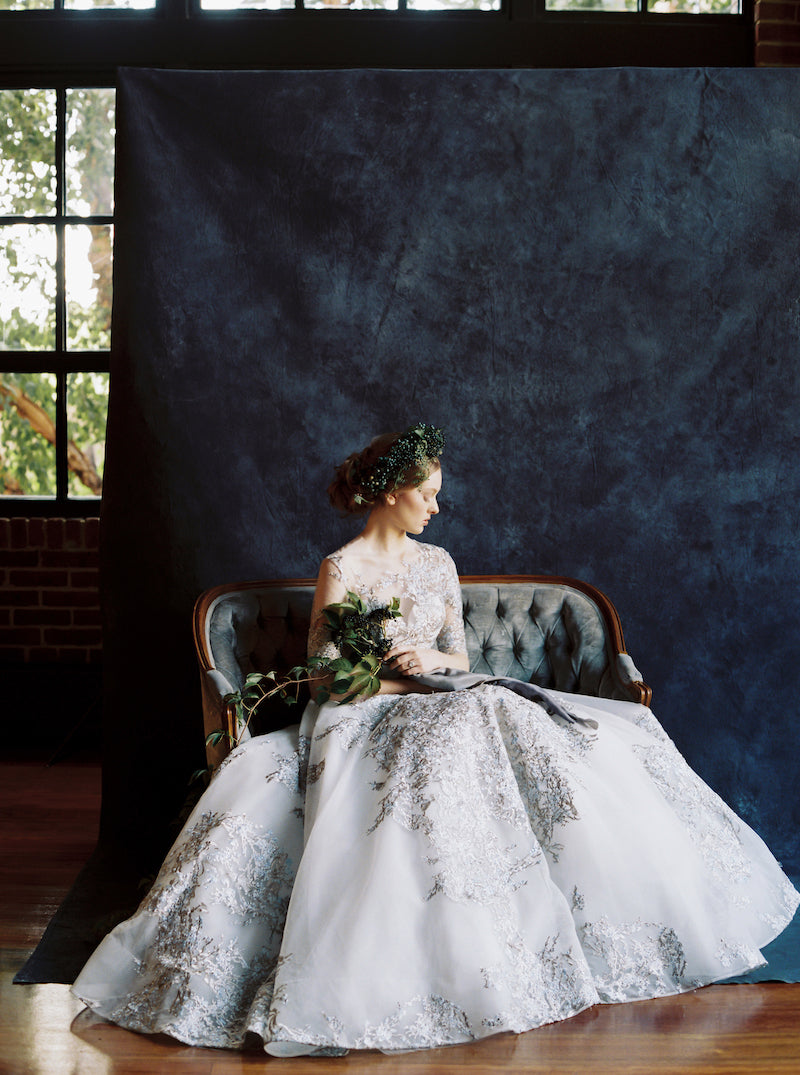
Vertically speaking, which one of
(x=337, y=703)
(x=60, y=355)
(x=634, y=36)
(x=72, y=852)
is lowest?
(x=72, y=852)

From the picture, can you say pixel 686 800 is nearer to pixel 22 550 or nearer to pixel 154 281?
pixel 154 281

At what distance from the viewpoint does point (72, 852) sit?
12.1ft

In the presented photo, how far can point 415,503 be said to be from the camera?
3.07 metres

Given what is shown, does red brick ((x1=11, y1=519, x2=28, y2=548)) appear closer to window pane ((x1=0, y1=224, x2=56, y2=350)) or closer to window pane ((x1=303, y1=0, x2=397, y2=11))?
window pane ((x1=0, y1=224, x2=56, y2=350))

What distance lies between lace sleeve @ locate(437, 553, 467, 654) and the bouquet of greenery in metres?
0.28

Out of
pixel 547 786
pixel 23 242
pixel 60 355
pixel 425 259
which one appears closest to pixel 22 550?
pixel 60 355

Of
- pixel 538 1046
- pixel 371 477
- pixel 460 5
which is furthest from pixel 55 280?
pixel 538 1046

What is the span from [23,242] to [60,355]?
0.59 metres

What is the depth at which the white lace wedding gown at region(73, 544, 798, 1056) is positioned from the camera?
2225 millimetres

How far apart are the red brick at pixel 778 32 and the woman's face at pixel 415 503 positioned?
2.72 m

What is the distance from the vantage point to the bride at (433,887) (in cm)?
222

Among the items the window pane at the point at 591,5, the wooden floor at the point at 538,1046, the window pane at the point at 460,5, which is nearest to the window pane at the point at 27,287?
the window pane at the point at 460,5

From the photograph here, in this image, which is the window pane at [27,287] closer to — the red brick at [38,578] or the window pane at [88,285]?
the window pane at [88,285]

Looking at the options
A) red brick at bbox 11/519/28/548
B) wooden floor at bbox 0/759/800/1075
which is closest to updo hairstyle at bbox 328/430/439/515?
wooden floor at bbox 0/759/800/1075
